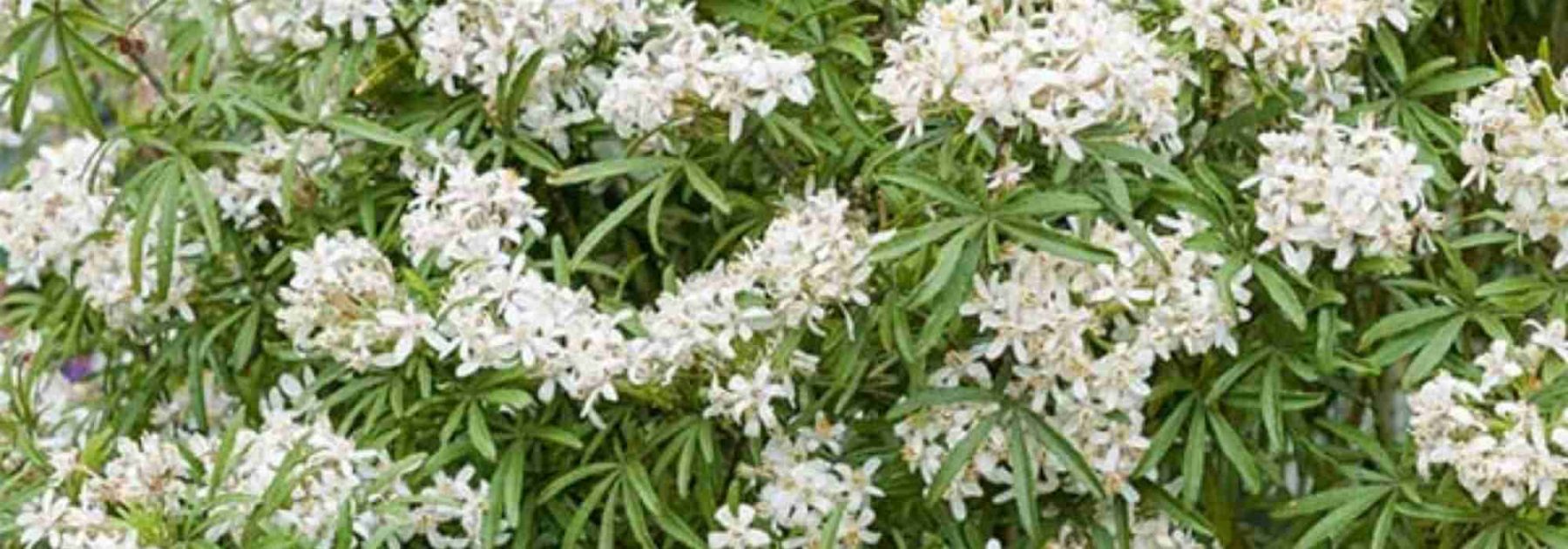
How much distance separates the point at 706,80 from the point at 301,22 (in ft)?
2.02

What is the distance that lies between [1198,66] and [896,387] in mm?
424

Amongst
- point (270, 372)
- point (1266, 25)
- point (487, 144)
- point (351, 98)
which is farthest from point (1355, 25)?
point (270, 372)

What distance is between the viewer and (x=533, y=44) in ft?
7.82

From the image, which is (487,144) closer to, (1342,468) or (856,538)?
(856,538)

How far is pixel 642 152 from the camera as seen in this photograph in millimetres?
2445

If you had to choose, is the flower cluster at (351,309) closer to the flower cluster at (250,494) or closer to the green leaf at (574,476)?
the flower cluster at (250,494)

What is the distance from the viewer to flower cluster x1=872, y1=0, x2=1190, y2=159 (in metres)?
2.03

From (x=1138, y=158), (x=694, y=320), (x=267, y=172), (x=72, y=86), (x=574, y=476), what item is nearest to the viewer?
(x=1138, y=158)

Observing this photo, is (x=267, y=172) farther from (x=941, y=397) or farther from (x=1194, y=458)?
(x=1194, y=458)

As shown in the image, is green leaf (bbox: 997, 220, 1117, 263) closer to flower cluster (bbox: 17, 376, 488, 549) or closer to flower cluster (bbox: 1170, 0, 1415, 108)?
flower cluster (bbox: 1170, 0, 1415, 108)

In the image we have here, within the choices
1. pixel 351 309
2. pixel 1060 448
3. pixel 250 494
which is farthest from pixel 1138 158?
pixel 250 494

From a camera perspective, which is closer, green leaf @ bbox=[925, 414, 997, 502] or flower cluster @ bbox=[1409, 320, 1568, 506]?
flower cluster @ bbox=[1409, 320, 1568, 506]

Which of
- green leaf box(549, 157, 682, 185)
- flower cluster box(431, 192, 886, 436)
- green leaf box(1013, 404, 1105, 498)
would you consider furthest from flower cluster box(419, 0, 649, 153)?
green leaf box(1013, 404, 1105, 498)

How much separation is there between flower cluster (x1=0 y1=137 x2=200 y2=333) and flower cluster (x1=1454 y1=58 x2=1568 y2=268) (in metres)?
1.37
